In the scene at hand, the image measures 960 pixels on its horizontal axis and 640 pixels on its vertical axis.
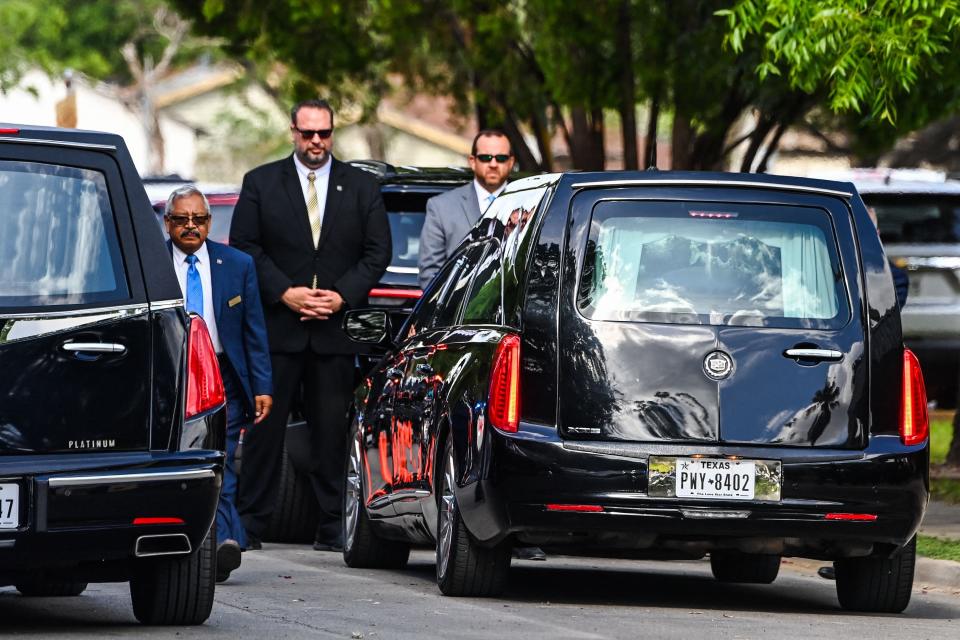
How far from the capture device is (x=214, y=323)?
10.5 meters

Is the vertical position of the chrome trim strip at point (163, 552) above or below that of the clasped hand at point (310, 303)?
below

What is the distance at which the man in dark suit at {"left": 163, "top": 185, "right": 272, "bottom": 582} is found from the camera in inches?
406

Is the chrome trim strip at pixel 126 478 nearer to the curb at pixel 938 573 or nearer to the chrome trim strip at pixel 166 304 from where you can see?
the chrome trim strip at pixel 166 304

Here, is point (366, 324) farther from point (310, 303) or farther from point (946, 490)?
point (946, 490)

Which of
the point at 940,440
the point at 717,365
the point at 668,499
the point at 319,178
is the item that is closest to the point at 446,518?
the point at 668,499

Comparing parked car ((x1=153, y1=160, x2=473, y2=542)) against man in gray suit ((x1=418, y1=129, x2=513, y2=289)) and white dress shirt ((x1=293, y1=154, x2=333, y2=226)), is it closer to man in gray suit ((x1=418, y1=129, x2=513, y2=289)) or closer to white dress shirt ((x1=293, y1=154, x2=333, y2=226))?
man in gray suit ((x1=418, y1=129, x2=513, y2=289))

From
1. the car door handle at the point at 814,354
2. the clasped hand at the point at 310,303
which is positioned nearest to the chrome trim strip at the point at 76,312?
the car door handle at the point at 814,354

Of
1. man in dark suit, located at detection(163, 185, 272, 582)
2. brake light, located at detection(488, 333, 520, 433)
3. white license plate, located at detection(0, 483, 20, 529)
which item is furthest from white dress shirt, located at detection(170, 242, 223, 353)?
white license plate, located at detection(0, 483, 20, 529)

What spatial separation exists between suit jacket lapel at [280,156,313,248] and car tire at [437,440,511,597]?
117 inches

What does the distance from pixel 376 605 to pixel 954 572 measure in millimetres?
3120

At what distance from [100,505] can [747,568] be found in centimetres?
431

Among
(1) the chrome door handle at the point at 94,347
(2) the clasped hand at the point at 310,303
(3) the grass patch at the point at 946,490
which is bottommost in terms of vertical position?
(3) the grass patch at the point at 946,490

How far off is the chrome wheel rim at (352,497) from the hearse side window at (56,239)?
11.7 ft

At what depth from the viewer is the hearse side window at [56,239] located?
7371 millimetres
